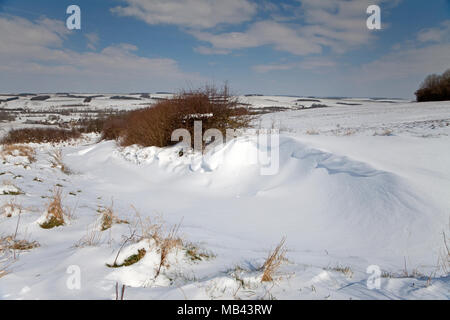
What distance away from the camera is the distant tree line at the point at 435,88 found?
107 ft

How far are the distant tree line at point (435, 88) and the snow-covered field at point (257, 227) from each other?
118ft

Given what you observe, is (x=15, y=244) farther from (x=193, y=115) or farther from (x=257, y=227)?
(x=193, y=115)

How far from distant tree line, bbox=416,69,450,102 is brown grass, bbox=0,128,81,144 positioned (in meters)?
49.8

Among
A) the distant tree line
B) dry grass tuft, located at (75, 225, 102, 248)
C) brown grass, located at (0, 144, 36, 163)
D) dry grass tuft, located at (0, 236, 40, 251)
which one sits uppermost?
the distant tree line

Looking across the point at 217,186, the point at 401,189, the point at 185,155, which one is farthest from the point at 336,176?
the point at 185,155

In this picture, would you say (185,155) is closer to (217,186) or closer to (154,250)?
(217,186)

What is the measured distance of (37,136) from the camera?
2578cm

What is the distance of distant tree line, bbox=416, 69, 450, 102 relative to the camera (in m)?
32.5

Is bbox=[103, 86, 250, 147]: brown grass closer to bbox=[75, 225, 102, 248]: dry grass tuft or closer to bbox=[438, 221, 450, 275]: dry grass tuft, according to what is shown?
bbox=[75, 225, 102, 248]: dry grass tuft

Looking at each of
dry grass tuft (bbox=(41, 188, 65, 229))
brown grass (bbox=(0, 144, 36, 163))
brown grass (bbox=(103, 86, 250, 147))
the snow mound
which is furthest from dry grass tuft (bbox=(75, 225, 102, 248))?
brown grass (bbox=(0, 144, 36, 163))

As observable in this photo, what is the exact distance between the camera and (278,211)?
4875 millimetres

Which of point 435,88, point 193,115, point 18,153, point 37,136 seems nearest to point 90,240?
point 193,115

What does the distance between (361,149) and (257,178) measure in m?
3.02

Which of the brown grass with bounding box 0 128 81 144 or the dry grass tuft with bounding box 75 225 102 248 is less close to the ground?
the brown grass with bounding box 0 128 81 144
